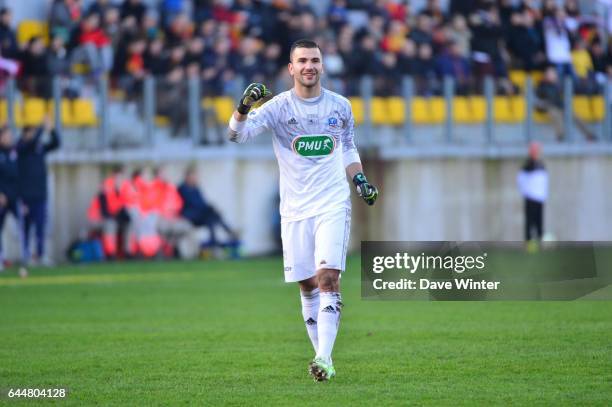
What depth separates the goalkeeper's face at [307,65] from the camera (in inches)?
393

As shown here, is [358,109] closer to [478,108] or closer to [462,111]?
[462,111]

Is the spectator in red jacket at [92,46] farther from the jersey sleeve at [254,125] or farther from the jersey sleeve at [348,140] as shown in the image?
the jersey sleeve at [254,125]

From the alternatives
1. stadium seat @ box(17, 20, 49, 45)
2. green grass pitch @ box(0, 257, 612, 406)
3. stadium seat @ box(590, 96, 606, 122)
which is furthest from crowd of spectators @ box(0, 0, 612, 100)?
green grass pitch @ box(0, 257, 612, 406)

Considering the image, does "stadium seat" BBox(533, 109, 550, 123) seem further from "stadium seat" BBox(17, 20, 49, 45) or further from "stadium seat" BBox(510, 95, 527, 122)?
"stadium seat" BBox(17, 20, 49, 45)

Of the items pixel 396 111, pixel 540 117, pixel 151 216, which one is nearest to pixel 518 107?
pixel 540 117

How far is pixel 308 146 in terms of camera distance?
10133 mm

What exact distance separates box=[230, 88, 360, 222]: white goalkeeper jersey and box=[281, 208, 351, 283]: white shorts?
0.06 meters

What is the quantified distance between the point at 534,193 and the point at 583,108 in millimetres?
2898

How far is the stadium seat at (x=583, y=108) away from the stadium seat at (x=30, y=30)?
10.1m

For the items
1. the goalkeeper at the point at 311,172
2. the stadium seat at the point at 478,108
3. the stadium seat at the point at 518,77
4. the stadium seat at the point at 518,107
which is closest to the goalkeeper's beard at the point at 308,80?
the goalkeeper at the point at 311,172

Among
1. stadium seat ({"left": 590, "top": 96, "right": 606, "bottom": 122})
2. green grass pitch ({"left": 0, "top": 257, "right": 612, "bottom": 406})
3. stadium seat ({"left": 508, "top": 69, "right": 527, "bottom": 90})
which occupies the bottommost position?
green grass pitch ({"left": 0, "top": 257, "right": 612, "bottom": 406})

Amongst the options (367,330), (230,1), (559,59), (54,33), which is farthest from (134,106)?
(367,330)

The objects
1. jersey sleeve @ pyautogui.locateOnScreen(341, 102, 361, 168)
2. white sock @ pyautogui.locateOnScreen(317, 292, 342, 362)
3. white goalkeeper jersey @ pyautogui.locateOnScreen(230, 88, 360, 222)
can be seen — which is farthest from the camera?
jersey sleeve @ pyautogui.locateOnScreen(341, 102, 361, 168)

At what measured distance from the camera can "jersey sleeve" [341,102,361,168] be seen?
1027cm
